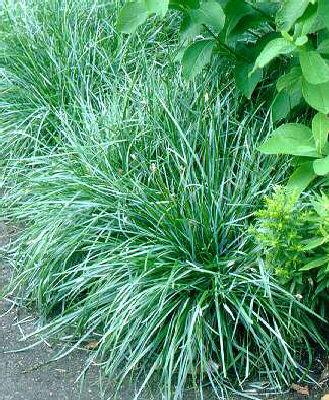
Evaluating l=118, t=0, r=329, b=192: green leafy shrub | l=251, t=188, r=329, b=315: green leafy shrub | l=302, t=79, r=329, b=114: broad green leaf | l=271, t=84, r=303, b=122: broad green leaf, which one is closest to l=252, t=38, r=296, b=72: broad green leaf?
l=118, t=0, r=329, b=192: green leafy shrub

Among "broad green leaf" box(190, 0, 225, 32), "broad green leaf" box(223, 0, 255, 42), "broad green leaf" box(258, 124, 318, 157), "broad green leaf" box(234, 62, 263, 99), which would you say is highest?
"broad green leaf" box(190, 0, 225, 32)

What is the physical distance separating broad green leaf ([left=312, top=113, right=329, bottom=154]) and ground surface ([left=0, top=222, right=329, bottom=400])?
3.46 feet

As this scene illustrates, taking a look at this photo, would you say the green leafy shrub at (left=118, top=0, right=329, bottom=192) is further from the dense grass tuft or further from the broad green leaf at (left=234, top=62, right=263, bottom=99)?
the dense grass tuft

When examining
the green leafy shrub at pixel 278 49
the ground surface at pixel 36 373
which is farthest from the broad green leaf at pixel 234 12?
the ground surface at pixel 36 373

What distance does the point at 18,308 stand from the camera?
4027 millimetres

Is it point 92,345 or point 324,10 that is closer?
point 324,10

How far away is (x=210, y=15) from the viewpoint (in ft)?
12.4

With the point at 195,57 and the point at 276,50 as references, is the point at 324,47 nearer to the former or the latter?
the point at 276,50

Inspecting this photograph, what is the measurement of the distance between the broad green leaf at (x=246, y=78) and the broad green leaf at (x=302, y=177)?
2.26 ft

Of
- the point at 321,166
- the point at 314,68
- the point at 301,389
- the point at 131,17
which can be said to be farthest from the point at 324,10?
the point at 301,389

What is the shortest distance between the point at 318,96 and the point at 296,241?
606 millimetres

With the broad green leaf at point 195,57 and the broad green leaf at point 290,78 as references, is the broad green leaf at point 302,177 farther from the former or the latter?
the broad green leaf at point 195,57

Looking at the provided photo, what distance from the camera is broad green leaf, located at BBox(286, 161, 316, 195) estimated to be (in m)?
3.45

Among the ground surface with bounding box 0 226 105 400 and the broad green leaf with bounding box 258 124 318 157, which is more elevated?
the broad green leaf with bounding box 258 124 318 157
